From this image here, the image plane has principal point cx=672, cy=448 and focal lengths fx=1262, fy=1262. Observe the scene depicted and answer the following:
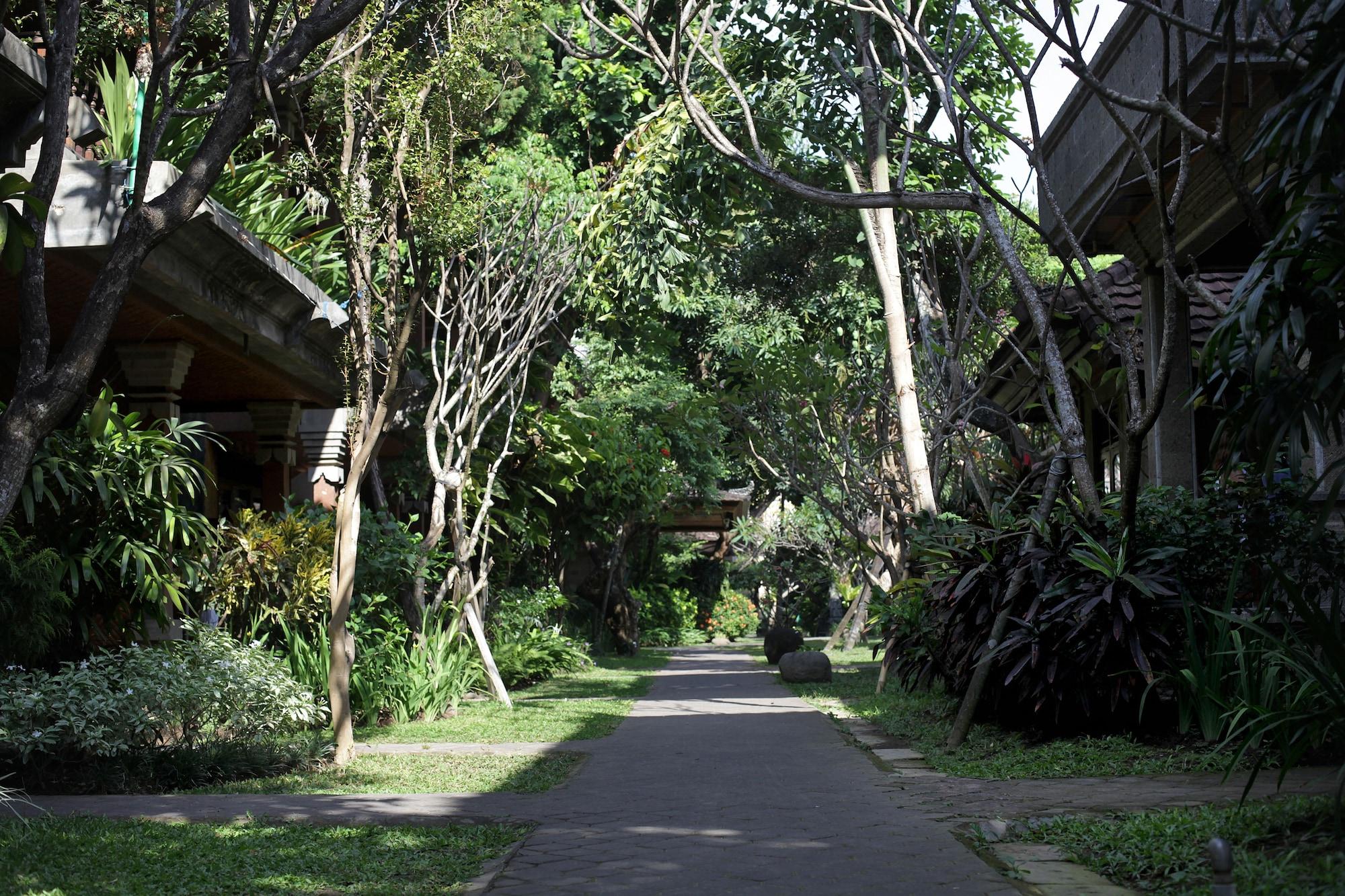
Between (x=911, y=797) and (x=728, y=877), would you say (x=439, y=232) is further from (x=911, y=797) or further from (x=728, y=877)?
(x=728, y=877)

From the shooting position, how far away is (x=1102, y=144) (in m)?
9.80

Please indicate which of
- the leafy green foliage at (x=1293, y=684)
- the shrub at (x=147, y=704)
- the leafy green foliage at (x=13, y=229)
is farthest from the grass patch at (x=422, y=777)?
the leafy green foliage at (x=1293, y=684)

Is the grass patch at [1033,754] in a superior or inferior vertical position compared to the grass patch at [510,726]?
superior

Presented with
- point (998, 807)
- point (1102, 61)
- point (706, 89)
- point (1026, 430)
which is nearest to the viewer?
point (998, 807)

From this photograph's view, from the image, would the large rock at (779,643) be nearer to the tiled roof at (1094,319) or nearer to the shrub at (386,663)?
the tiled roof at (1094,319)

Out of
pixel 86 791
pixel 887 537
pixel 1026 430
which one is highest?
pixel 1026 430

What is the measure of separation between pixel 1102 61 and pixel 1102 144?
753 millimetres

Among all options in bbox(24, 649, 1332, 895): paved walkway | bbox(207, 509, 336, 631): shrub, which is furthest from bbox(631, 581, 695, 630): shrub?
bbox(24, 649, 1332, 895): paved walkway

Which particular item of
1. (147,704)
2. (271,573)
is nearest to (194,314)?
(271,573)

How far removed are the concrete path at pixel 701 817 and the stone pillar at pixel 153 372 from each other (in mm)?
3497

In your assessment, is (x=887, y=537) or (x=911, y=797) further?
(x=887, y=537)

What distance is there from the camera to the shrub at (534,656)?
1733cm

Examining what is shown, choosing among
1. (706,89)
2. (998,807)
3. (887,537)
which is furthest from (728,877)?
(887,537)

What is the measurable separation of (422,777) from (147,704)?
72.2 inches
